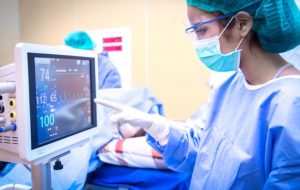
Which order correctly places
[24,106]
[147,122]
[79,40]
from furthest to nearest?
[79,40] < [147,122] < [24,106]

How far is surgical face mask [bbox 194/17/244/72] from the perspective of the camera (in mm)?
757

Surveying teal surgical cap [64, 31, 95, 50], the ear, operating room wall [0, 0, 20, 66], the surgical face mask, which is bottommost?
the surgical face mask

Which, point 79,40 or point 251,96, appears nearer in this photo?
point 251,96

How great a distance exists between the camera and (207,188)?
805 millimetres

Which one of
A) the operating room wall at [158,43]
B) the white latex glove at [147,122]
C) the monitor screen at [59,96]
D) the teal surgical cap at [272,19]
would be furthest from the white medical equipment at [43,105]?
the operating room wall at [158,43]

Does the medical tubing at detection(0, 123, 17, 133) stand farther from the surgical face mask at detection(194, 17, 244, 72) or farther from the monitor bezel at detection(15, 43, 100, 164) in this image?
the surgical face mask at detection(194, 17, 244, 72)

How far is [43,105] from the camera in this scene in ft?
Result: 2.38

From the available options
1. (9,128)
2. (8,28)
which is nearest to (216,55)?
(9,128)

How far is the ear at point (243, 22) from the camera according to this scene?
0.70 metres

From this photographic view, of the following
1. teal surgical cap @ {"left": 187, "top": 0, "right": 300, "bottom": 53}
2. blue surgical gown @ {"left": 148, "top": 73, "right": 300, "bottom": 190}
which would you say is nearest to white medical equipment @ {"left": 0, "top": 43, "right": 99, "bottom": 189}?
blue surgical gown @ {"left": 148, "top": 73, "right": 300, "bottom": 190}

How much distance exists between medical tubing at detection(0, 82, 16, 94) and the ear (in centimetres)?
62

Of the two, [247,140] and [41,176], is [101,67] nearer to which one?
[41,176]

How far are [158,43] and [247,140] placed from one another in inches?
71.5

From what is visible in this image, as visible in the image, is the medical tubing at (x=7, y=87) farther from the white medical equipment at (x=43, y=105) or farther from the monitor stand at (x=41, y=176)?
the monitor stand at (x=41, y=176)
